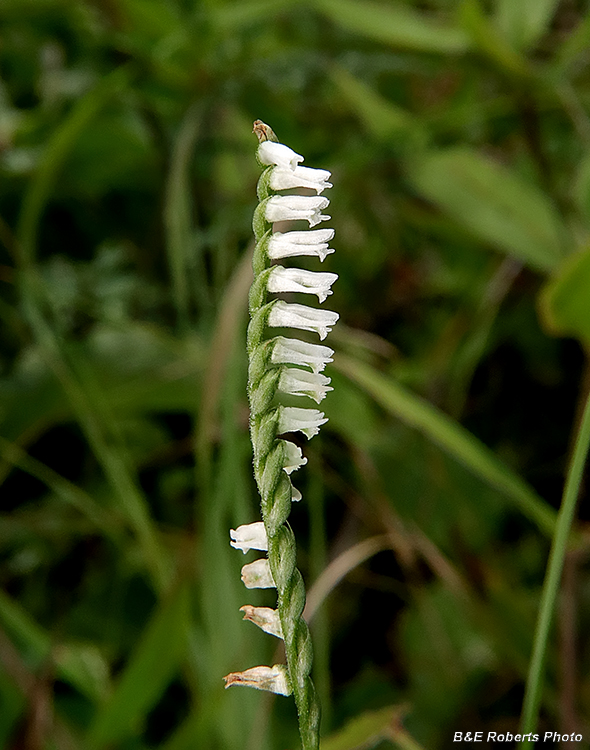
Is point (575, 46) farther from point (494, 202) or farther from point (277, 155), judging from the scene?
point (277, 155)

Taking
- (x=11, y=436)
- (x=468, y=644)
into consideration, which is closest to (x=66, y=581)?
(x=11, y=436)

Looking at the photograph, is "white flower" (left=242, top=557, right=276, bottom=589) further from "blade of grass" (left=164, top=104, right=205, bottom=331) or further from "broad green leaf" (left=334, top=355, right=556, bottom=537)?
"blade of grass" (left=164, top=104, right=205, bottom=331)

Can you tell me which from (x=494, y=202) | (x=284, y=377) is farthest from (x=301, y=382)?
(x=494, y=202)

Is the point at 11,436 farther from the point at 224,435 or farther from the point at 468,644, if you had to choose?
the point at 468,644

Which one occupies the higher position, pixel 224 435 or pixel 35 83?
pixel 35 83

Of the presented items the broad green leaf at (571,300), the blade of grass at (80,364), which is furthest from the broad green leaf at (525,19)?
the blade of grass at (80,364)

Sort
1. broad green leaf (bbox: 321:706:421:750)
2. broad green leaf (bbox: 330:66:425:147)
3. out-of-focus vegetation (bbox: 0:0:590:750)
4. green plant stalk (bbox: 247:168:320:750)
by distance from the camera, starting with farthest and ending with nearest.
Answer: broad green leaf (bbox: 330:66:425:147)
out-of-focus vegetation (bbox: 0:0:590:750)
broad green leaf (bbox: 321:706:421:750)
green plant stalk (bbox: 247:168:320:750)

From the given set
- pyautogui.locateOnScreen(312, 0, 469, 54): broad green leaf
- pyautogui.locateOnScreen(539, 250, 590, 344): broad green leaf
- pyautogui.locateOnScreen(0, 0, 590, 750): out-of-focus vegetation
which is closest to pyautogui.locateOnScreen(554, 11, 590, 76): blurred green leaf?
pyautogui.locateOnScreen(0, 0, 590, 750): out-of-focus vegetation
